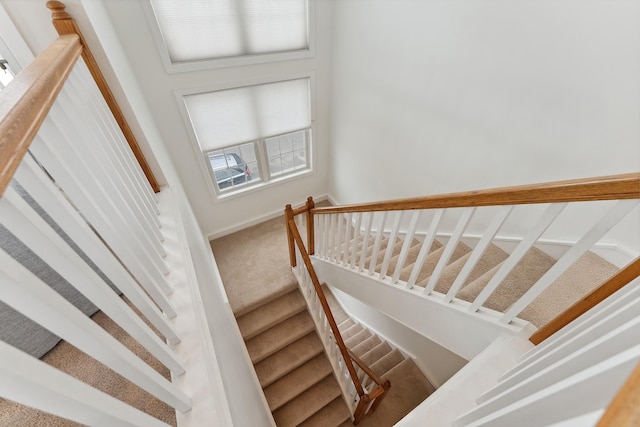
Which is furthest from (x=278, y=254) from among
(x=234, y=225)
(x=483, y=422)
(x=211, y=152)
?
(x=483, y=422)

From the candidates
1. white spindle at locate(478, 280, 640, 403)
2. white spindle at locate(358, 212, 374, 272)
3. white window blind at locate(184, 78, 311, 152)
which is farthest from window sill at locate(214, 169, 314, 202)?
white spindle at locate(478, 280, 640, 403)

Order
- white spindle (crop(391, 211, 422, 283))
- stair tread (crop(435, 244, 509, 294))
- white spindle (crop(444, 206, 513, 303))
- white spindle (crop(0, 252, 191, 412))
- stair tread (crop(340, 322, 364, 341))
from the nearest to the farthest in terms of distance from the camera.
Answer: white spindle (crop(0, 252, 191, 412)) < white spindle (crop(444, 206, 513, 303)) < white spindle (crop(391, 211, 422, 283)) < stair tread (crop(435, 244, 509, 294)) < stair tread (crop(340, 322, 364, 341))

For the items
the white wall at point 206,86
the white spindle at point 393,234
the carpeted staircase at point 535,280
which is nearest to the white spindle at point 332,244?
the white spindle at point 393,234

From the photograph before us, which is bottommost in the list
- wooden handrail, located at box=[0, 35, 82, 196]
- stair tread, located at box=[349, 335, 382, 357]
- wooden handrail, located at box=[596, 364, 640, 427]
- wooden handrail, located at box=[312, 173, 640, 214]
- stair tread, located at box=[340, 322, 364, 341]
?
stair tread, located at box=[340, 322, 364, 341]

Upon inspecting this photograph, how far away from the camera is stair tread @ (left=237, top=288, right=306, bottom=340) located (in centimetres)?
281

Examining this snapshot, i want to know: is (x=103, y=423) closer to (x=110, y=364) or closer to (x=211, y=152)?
(x=110, y=364)

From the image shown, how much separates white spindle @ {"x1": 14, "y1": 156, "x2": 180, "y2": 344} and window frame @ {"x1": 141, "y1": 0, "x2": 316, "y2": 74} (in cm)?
242

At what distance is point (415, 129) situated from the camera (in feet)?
7.93

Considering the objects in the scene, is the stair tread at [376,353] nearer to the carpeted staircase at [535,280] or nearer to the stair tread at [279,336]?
the stair tread at [279,336]

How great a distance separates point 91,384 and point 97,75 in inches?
59.0

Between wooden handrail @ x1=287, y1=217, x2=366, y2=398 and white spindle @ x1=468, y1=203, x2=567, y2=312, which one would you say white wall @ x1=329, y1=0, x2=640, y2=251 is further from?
wooden handrail @ x1=287, y1=217, x2=366, y2=398

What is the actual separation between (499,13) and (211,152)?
2.96 m

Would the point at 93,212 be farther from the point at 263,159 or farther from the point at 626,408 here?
the point at 263,159

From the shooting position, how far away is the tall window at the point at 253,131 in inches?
113
